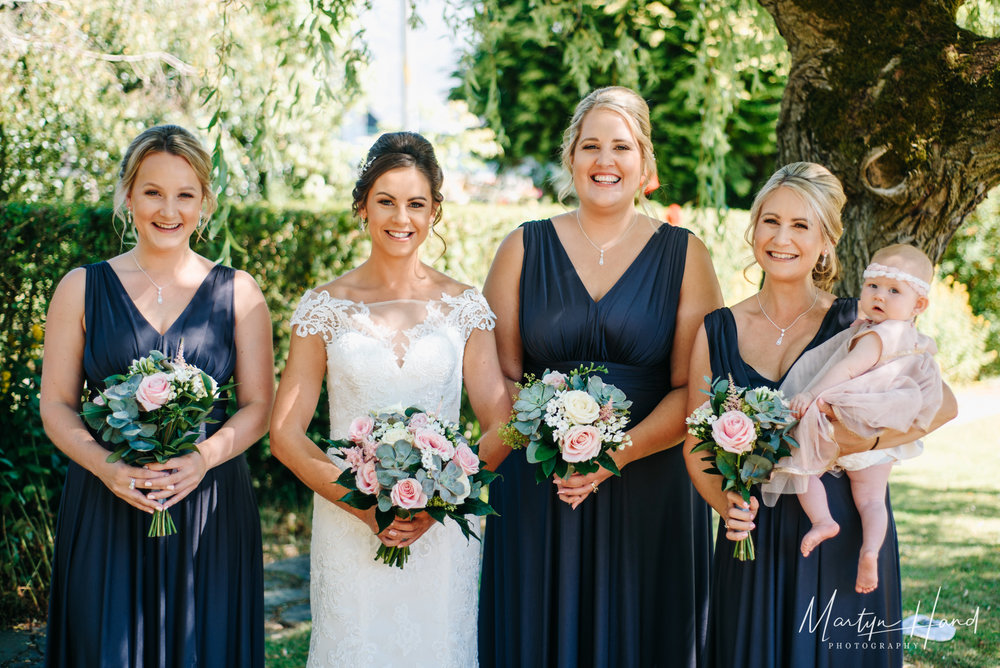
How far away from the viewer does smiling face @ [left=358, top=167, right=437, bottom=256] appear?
3.42 meters

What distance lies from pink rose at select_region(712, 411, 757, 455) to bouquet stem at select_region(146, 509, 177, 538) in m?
1.95

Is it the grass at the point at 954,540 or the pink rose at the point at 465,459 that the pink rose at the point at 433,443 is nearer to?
the pink rose at the point at 465,459

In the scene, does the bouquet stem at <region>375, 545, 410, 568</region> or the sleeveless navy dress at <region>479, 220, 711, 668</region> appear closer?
the bouquet stem at <region>375, 545, 410, 568</region>

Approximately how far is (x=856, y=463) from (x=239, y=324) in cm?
237

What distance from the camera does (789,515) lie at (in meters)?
3.14

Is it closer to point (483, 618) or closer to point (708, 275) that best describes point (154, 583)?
point (483, 618)

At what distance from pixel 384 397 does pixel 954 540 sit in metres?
5.63

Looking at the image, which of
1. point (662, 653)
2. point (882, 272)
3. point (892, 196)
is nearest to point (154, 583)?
point (662, 653)

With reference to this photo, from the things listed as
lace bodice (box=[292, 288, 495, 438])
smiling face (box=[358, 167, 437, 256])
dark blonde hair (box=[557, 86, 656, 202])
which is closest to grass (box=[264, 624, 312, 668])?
lace bodice (box=[292, 288, 495, 438])

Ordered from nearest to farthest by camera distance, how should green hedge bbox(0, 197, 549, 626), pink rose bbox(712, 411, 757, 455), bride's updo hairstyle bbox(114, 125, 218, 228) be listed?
pink rose bbox(712, 411, 757, 455) < bride's updo hairstyle bbox(114, 125, 218, 228) < green hedge bbox(0, 197, 549, 626)

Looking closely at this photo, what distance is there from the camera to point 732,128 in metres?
17.0

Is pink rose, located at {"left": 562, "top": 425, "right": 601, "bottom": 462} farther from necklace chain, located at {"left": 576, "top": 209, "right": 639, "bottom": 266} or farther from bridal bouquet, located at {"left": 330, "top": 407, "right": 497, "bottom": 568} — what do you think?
necklace chain, located at {"left": 576, "top": 209, "right": 639, "bottom": 266}

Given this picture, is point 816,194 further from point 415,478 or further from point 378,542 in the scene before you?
point 378,542

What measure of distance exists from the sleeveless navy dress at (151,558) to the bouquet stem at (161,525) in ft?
0.35
